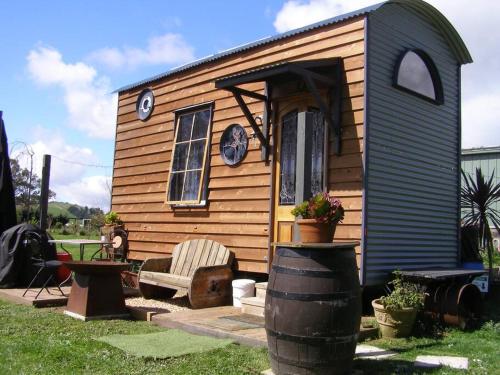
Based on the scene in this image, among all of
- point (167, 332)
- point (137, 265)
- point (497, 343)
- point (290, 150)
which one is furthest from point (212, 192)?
point (497, 343)

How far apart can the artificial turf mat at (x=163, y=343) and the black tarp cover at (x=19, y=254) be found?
3.73m

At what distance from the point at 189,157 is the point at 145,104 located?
197cm

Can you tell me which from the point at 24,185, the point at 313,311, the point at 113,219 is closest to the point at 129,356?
the point at 313,311

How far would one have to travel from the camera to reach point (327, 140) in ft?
22.2

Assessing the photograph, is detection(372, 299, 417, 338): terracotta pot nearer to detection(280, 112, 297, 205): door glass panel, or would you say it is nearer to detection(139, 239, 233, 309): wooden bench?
detection(280, 112, 297, 205): door glass panel

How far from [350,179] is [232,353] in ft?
9.06

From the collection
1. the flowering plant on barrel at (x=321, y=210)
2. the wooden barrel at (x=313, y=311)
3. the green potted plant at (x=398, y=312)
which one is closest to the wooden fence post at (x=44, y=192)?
the flowering plant on barrel at (x=321, y=210)

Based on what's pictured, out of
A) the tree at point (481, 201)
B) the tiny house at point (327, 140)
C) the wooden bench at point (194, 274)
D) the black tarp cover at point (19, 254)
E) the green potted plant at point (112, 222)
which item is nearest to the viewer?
the tiny house at point (327, 140)

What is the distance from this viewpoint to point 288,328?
12.7 feet

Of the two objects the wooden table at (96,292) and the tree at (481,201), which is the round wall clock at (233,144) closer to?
the wooden table at (96,292)

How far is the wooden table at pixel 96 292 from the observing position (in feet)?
19.9

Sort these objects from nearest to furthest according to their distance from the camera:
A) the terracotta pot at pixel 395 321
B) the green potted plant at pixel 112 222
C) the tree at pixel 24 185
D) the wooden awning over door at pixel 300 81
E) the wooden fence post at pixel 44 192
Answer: the terracotta pot at pixel 395 321 < the wooden awning over door at pixel 300 81 < the wooden fence post at pixel 44 192 < the green potted plant at pixel 112 222 < the tree at pixel 24 185

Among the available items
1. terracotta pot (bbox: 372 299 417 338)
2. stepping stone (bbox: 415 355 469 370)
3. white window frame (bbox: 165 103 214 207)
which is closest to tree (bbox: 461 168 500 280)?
terracotta pot (bbox: 372 299 417 338)

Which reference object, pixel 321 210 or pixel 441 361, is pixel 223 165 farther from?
pixel 441 361
